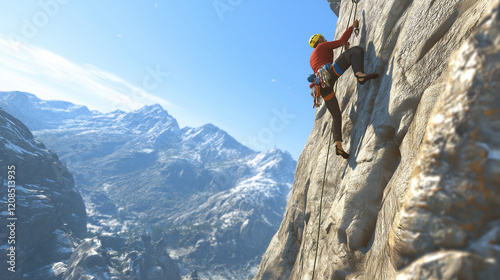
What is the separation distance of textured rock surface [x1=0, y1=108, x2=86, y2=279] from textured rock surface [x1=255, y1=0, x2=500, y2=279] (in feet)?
439

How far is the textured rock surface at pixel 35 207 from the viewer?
346 ft

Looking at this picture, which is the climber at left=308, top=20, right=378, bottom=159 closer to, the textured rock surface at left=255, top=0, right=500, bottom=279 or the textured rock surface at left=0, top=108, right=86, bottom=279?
the textured rock surface at left=255, top=0, right=500, bottom=279

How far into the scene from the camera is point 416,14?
19.9ft

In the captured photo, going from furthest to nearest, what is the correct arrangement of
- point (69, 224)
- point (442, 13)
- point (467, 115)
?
point (69, 224) → point (442, 13) → point (467, 115)

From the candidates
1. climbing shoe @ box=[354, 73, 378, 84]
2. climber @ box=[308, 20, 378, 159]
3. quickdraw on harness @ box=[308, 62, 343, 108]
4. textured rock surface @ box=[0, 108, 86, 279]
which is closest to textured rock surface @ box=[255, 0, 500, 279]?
climbing shoe @ box=[354, 73, 378, 84]

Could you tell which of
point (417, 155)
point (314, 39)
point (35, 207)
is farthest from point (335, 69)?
point (35, 207)

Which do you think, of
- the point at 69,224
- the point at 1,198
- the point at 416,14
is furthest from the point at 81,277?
the point at 416,14

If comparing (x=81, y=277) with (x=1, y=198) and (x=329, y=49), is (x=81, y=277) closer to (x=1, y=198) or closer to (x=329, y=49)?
(x=1, y=198)

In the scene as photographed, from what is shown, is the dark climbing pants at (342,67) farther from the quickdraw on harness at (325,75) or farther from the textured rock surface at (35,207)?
the textured rock surface at (35,207)

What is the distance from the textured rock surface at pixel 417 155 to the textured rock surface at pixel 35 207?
133698mm

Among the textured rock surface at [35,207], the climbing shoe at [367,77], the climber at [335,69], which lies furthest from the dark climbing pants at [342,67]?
the textured rock surface at [35,207]

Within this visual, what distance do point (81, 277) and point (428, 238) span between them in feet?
413

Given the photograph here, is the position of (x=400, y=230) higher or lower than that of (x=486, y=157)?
lower

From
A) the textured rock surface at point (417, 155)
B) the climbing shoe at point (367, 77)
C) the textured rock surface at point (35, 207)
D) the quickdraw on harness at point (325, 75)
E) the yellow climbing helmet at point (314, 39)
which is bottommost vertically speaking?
the textured rock surface at point (35, 207)
